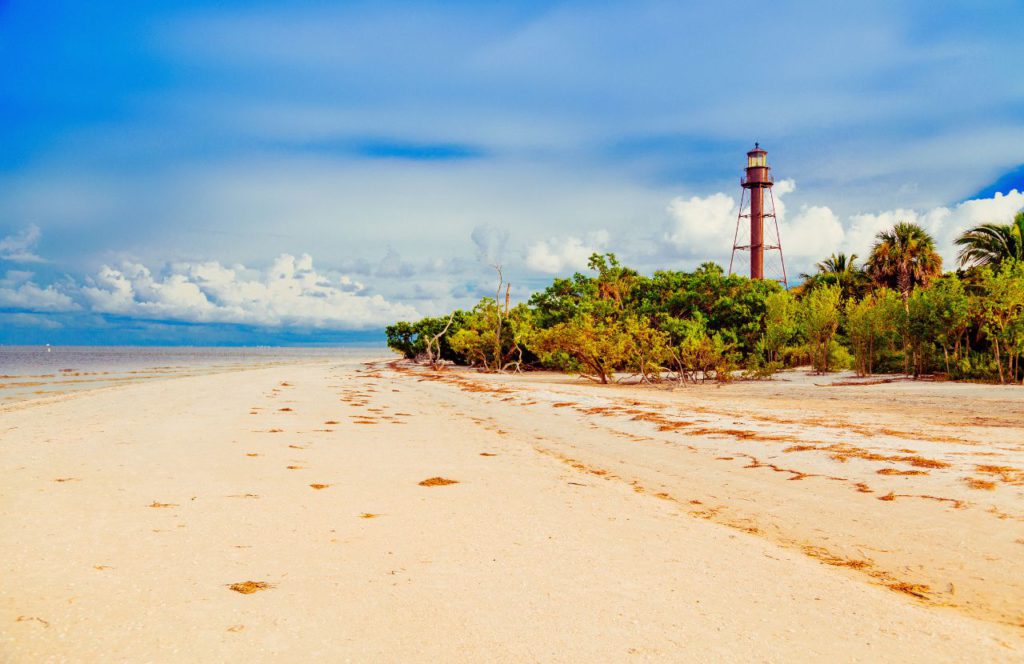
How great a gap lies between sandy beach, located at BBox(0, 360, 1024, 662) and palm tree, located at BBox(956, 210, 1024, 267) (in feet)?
101

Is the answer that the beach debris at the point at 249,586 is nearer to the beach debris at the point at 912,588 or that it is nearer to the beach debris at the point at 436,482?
the beach debris at the point at 436,482

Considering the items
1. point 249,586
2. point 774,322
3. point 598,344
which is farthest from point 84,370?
point 249,586

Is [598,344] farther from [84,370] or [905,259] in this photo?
[84,370]

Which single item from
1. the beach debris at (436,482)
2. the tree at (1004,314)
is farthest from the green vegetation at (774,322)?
the beach debris at (436,482)

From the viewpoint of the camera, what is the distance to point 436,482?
24.9 ft

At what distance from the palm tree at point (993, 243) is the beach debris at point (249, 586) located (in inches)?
1583

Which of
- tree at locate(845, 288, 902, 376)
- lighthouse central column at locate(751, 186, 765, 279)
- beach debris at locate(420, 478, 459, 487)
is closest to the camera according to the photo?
beach debris at locate(420, 478, 459, 487)

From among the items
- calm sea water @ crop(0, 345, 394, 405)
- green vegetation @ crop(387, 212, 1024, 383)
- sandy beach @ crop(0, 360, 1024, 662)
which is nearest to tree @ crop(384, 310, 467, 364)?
green vegetation @ crop(387, 212, 1024, 383)

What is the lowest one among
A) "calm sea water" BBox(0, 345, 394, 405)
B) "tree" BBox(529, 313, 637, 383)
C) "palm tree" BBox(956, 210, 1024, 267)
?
"calm sea water" BBox(0, 345, 394, 405)

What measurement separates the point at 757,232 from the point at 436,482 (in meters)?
60.4

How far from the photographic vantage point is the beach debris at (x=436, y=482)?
747 cm

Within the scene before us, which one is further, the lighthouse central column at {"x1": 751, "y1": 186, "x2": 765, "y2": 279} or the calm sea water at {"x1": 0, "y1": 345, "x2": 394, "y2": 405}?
the lighthouse central column at {"x1": 751, "y1": 186, "x2": 765, "y2": 279}

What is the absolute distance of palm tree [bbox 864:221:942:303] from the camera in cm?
4369

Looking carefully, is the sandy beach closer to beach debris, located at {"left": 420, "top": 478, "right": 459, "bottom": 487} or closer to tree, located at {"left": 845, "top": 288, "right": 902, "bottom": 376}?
beach debris, located at {"left": 420, "top": 478, "right": 459, "bottom": 487}
